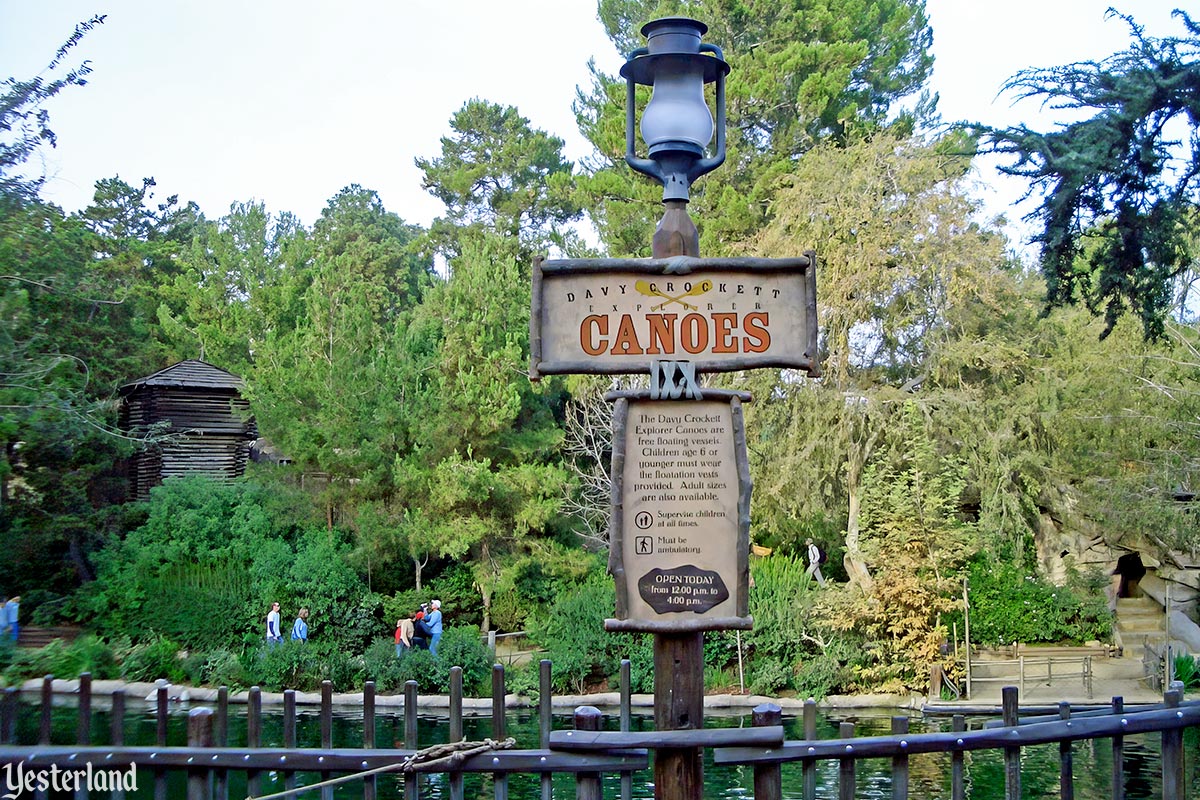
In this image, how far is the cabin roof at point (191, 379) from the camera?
23672 millimetres

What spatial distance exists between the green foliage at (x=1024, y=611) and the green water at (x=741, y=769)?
5536mm

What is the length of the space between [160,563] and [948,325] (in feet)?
48.2

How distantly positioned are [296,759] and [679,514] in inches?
69.7

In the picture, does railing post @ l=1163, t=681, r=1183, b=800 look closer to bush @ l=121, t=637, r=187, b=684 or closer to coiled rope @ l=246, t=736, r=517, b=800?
coiled rope @ l=246, t=736, r=517, b=800

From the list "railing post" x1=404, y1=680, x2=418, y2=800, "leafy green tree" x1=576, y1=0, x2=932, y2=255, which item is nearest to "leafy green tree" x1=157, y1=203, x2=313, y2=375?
"leafy green tree" x1=576, y1=0, x2=932, y2=255

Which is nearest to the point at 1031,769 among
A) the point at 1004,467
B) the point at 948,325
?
A: the point at 1004,467

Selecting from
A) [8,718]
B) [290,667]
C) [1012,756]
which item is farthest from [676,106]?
[290,667]

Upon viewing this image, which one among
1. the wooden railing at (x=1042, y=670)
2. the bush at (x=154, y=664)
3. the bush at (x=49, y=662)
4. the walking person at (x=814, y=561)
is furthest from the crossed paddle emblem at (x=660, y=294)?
the walking person at (x=814, y=561)

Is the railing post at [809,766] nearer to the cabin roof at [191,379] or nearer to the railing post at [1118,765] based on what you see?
the railing post at [1118,765]

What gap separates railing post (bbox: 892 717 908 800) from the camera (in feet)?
14.9

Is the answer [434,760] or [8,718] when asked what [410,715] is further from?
[8,718]

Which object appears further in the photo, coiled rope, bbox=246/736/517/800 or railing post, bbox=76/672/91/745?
railing post, bbox=76/672/91/745

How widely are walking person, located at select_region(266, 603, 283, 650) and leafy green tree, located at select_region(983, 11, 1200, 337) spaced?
14.0m

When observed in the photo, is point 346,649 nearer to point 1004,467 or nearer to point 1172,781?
point 1004,467
